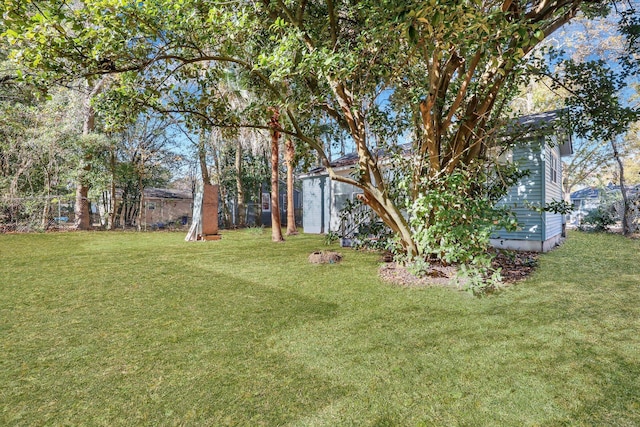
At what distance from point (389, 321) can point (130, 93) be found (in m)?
4.76

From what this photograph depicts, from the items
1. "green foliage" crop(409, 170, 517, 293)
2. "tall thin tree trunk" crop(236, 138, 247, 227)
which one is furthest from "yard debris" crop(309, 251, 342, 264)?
"tall thin tree trunk" crop(236, 138, 247, 227)

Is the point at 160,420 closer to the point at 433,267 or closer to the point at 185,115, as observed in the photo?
the point at 433,267

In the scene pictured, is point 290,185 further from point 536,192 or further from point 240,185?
point 536,192

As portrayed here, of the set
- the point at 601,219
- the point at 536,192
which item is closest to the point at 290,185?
the point at 536,192

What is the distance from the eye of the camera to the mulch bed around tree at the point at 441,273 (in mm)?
4957

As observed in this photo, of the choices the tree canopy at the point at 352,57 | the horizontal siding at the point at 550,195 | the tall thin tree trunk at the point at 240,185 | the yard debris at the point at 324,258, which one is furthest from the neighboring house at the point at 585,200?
the yard debris at the point at 324,258

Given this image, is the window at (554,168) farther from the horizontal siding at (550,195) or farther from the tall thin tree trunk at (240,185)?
the tall thin tree trunk at (240,185)

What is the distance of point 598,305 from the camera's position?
154 inches

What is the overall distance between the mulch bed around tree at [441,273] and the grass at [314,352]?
0.28m

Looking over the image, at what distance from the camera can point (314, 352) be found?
2674 mm

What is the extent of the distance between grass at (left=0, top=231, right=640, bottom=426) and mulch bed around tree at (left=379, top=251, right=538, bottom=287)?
0.28 meters

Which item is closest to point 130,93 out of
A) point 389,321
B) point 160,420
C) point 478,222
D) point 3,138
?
point 160,420

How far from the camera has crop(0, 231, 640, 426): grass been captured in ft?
6.22

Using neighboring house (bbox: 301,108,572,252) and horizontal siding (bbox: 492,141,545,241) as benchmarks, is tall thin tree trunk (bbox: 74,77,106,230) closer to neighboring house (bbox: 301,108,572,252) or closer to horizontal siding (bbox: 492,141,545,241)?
neighboring house (bbox: 301,108,572,252)
